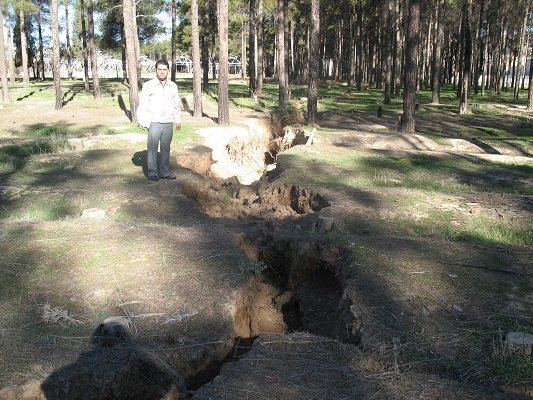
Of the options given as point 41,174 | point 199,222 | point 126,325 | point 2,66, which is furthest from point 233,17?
point 126,325

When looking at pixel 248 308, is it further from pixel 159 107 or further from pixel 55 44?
pixel 55 44

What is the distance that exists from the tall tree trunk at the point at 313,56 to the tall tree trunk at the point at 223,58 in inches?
126

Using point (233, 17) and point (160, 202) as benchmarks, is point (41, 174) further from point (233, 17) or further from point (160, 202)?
point (233, 17)

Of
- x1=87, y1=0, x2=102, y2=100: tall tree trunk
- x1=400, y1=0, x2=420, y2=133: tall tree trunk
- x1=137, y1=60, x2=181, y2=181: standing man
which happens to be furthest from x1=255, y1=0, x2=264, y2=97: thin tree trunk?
x1=137, y1=60, x2=181, y2=181: standing man

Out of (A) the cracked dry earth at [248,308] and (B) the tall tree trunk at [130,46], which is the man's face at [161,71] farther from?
(B) the tall tree trunk at [130,46]

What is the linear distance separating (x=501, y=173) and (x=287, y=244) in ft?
23.9

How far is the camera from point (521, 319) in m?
4.26

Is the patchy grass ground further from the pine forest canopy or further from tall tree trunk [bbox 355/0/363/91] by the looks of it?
tall tree trunk [bbox 355/0/363/91]

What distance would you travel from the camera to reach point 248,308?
17.6 ft

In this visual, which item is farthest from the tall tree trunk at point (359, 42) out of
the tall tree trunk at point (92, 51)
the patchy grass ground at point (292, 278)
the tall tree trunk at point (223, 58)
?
the patchy grass ground at point (292, 278)

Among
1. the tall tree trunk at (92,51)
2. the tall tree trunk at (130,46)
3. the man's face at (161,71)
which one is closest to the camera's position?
the man's face at (161,71)

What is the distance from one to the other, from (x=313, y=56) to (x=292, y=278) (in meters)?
13.2

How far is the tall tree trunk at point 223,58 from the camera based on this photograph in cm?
1702

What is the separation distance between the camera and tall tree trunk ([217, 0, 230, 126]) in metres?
17.0
